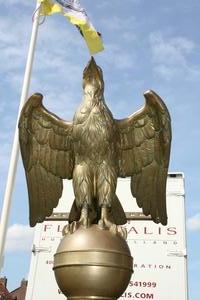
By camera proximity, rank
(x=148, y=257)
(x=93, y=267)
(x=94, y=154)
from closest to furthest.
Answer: (x=93, y=267), (x=94, y=154), (x=148, y=257)

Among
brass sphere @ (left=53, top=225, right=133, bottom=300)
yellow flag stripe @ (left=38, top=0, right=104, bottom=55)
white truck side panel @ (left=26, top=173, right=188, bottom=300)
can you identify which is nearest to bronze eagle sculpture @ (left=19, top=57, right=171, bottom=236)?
brass sphere @ (left=53, top=225, right=133, bottom=300)

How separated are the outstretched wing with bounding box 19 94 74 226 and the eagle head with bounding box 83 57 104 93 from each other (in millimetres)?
510

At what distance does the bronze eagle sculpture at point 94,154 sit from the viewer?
17.0ft

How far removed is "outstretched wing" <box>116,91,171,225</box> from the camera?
17.9 ft

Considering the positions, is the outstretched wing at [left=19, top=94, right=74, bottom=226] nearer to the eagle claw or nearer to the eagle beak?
the eagle beak

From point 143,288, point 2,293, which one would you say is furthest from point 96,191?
point 2,293

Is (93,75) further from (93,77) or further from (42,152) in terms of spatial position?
(42,152)

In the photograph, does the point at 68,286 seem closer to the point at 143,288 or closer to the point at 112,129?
the point at 112,129

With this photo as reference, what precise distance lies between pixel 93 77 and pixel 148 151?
1.08 meters

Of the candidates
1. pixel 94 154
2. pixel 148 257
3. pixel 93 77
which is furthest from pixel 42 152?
pixel 148 257

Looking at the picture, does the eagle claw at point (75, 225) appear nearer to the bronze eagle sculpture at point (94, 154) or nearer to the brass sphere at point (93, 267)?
the bronze eagle sculpture at point (94, 154)

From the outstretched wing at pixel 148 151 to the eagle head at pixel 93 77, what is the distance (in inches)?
18.1

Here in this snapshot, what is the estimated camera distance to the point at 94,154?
520cm

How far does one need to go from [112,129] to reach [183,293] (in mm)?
3912
